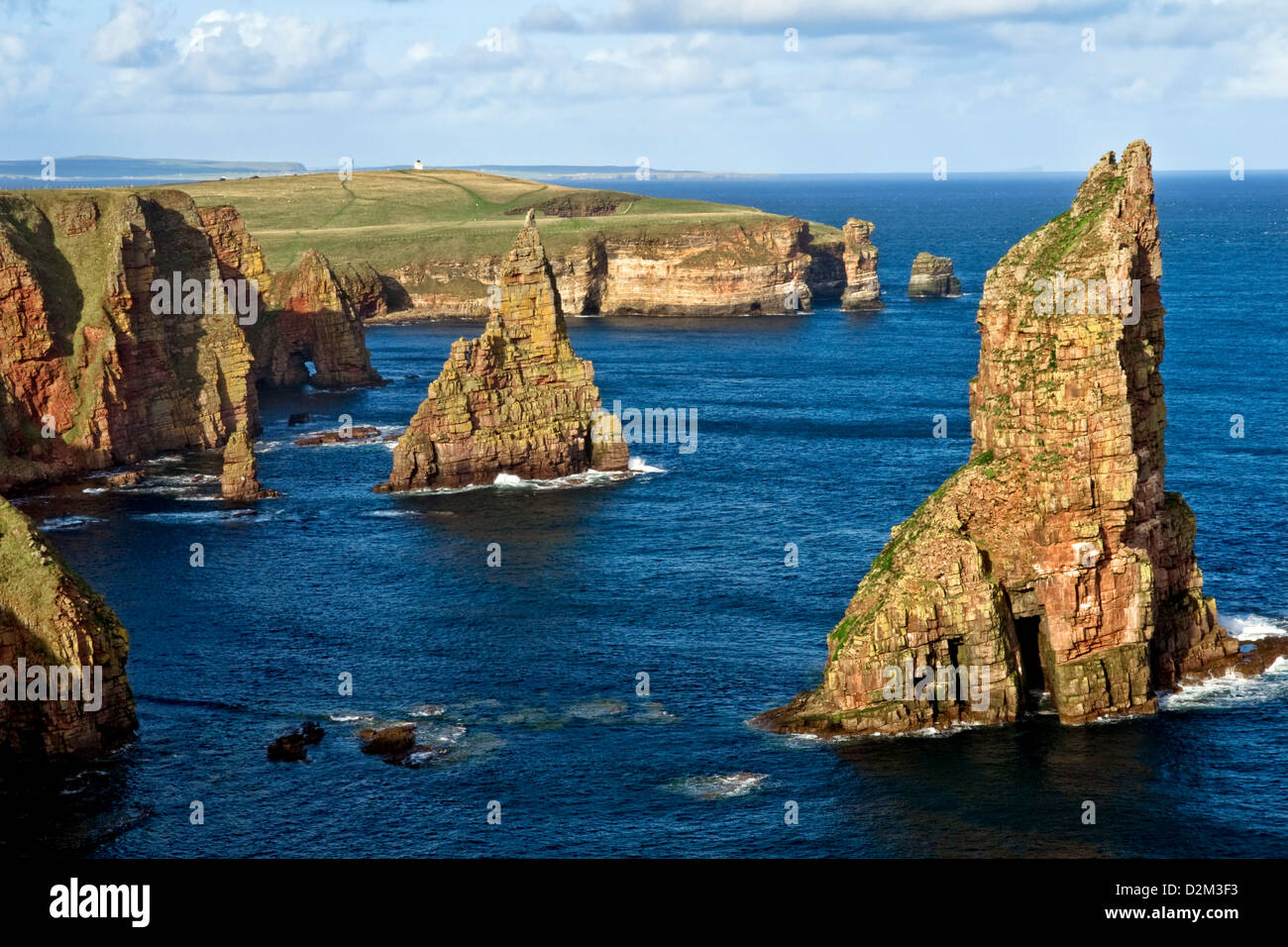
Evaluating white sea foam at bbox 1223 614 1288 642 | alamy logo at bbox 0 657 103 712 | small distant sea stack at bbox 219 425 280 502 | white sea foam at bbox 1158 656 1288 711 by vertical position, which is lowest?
white sea foam at bbox 1158 656 1288 711

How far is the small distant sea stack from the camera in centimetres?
14188

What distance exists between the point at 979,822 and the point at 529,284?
89.8 m

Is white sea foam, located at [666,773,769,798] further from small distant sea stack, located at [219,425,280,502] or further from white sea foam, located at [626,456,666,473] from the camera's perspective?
white sea foam, located at [626,456,666,473]

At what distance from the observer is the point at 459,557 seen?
4815 inches

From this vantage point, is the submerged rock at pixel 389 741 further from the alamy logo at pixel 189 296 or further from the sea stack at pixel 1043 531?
the alamy logo at pixel 189 296

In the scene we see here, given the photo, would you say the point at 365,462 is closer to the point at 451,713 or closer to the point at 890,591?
the point at 451,713

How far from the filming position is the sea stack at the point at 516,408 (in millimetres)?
146500

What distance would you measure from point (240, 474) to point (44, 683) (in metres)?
62.0

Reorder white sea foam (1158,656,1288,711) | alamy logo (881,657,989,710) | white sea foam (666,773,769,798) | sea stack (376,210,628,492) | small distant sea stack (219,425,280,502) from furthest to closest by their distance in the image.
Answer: sea stack (376,210,628,492)
small distant sea stack (219,425,280,502)
white sea foam (1158,656,1288,711)
alamy logo (881,657,989,710)
white sea foam (666,773,769,798)

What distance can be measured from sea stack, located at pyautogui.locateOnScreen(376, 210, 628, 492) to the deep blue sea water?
4.02m

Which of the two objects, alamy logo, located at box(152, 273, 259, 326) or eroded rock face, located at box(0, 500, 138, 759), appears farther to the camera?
alamy logo, located at box(152, 273, 259, 326)

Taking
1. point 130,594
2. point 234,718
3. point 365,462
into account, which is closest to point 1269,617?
point 234,718

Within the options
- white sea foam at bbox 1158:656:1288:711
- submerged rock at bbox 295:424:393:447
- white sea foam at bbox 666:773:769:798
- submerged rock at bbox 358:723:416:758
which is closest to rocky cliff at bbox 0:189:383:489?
submerged rock at bbox 295:424:393:447
